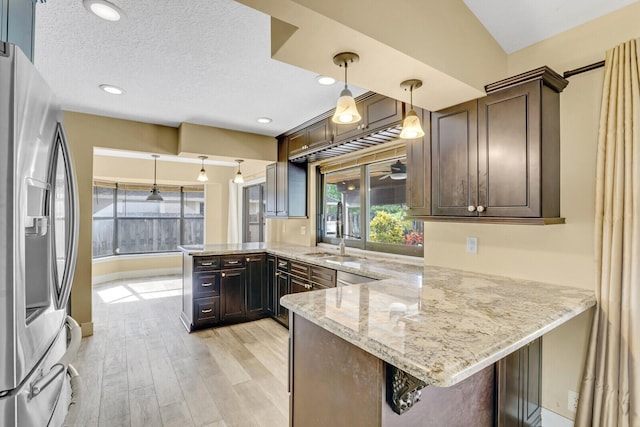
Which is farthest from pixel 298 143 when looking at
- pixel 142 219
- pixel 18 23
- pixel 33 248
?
pixel 142 219

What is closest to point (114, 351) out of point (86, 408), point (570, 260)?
point (86, 408)

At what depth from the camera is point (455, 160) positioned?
208cm

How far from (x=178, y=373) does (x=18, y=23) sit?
2538mm

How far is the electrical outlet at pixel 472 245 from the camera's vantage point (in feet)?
7.51

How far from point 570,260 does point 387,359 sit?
5.07 feet

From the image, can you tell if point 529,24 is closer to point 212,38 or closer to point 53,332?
point 212,38

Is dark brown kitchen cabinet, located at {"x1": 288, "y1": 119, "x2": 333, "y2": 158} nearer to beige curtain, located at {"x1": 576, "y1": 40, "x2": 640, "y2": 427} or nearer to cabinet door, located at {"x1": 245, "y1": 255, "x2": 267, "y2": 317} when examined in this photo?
cabinet door, located at {"x1": 245, "y1": 255, "x2": 267, "y2": 317}

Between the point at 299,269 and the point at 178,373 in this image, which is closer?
the point at 178,373

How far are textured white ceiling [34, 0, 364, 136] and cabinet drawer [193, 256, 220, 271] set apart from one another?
164 cm

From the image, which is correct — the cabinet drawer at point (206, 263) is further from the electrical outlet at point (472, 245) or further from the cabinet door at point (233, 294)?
the electrical outlet at point (472, 245)

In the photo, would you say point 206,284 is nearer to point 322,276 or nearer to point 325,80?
point 322,276

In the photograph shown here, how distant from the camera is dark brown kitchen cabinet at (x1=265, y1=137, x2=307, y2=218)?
4.29 metres

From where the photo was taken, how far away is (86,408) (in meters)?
2.16

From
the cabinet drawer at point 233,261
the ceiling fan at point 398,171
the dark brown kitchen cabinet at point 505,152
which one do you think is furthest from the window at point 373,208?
the cabinet drawer at point 233,261
